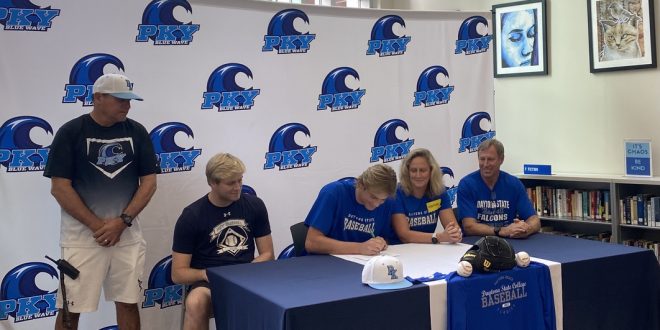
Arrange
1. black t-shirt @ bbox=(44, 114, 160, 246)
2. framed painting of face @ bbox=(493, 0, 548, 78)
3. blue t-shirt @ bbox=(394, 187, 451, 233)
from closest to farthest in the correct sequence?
black t-shirt @ bbox=(44, 114, 160, 246), blue t-shirt @ bbox=(394, 187, 451, 233), framed painting of face @ bbox=(493, 0, 548, 78)

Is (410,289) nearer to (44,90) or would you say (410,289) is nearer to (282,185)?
(282,185)

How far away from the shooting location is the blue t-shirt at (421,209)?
3.60 m

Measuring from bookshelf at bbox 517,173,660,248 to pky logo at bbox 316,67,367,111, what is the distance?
180 cm

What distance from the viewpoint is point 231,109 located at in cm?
398

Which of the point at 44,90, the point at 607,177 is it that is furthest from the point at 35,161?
the point at 607,177

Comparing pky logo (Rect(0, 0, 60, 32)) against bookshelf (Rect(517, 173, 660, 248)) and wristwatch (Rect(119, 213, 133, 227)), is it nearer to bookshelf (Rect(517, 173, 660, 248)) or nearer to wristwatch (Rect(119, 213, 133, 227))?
wristwatch (Rect(119, 213, 133, 227))

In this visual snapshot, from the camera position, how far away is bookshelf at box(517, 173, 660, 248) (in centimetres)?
478

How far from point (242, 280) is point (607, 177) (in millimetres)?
3241

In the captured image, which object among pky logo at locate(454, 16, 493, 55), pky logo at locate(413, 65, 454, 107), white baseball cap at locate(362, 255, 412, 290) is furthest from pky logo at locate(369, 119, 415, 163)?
white baseball cap at locate(362, 255, 412, 290)

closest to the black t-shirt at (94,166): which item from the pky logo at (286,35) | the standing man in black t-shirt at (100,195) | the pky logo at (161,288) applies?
the standing man in black t-shirt at (100,195)

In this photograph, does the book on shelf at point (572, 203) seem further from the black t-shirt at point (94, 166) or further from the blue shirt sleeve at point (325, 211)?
the black t-shirt at point (94, 166)

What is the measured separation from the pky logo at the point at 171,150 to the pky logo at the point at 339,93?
89 centimetres

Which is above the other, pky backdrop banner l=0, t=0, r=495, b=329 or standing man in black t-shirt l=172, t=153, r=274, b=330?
pky backdrop banner l=0, t=0, r=495, b=329

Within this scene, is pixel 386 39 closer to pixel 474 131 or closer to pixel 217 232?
pixel 474 131
